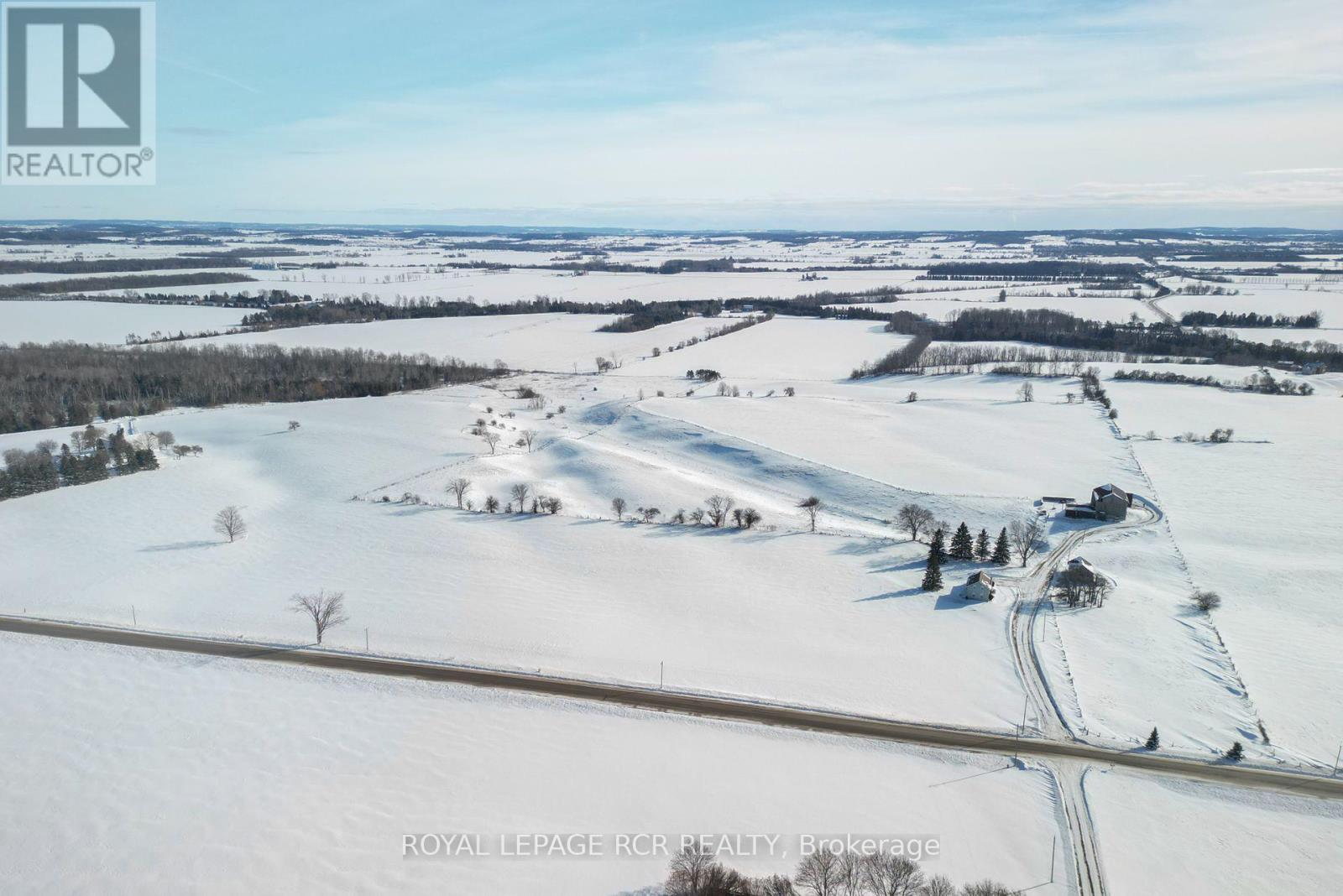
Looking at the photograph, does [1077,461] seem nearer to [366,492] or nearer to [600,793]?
[600,793]

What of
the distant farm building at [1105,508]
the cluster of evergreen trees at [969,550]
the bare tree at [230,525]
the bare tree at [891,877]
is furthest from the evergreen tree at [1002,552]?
the bare tree at [230,525]

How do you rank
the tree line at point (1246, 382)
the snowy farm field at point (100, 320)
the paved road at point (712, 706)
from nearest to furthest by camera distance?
the paved road at point (712, 706)
the tree line at point (1246, 382)
the snowy farm field at point (100, 320)

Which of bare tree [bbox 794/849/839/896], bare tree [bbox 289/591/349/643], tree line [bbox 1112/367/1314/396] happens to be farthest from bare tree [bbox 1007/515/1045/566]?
tree line [bbox 1112/367/1314/396]

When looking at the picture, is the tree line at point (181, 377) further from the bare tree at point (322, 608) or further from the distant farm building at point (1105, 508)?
the distant farm building at point (1105, 508)

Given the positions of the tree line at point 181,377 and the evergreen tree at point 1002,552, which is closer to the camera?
the evergreen tree at point 1002,552

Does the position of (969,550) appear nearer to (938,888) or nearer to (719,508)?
(719,508)

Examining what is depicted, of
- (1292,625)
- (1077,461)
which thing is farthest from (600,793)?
(1077,461)
